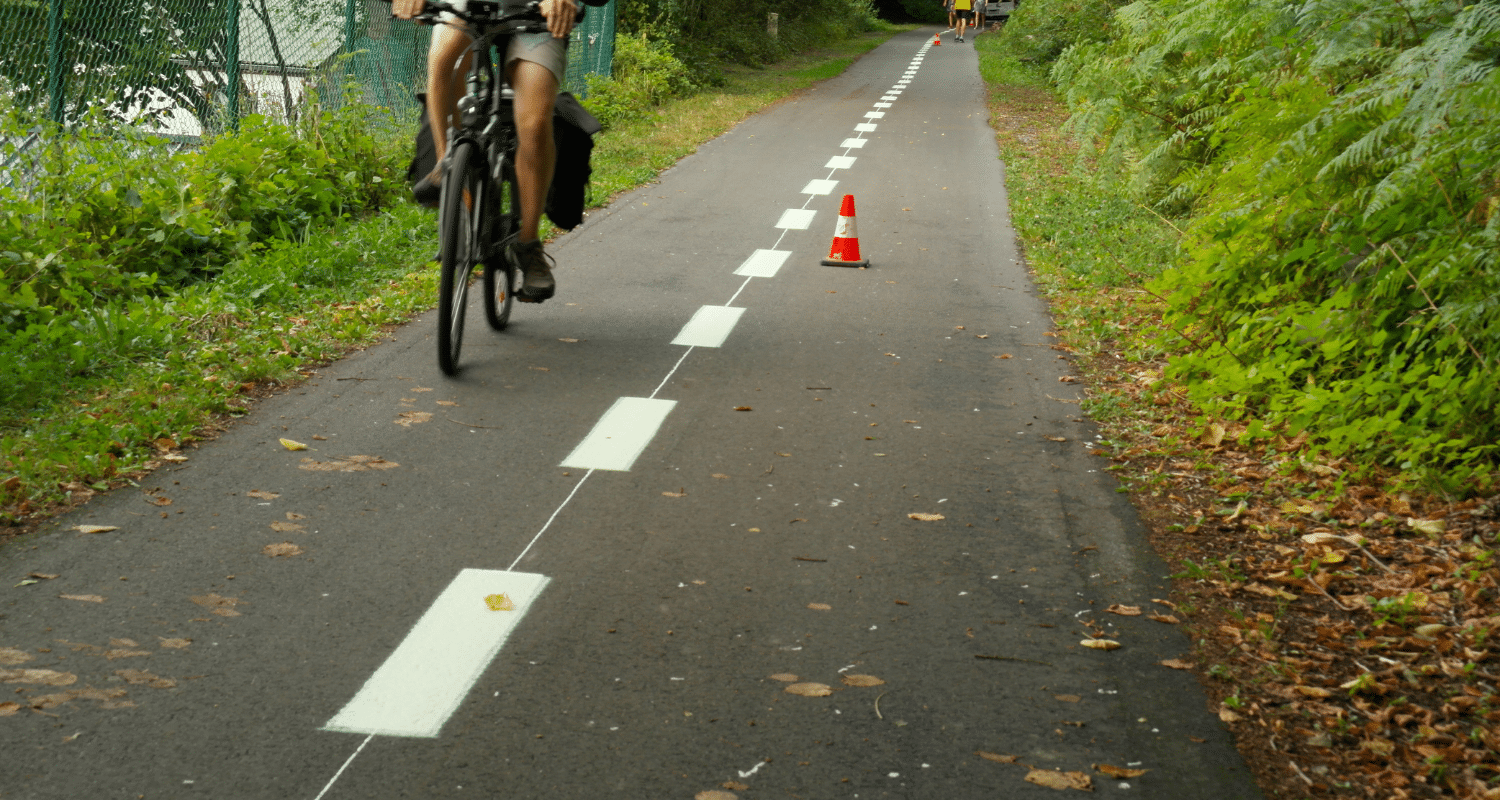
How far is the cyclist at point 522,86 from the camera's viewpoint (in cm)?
534

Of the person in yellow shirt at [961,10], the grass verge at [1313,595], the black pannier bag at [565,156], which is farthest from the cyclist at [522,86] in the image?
the person in yellow shirt at [961,10]

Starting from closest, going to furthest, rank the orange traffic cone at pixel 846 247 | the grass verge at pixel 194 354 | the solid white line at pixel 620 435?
the grass verge at pixel 194 354 < the solid white line at pixel 620 435 < the orange traffic cone at pixel 846 247

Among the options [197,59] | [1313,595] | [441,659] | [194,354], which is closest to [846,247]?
[194,354]

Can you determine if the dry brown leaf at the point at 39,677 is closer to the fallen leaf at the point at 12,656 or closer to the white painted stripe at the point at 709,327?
the fallen leaf at the point at 12,656

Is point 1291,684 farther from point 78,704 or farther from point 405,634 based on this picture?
point 78,704

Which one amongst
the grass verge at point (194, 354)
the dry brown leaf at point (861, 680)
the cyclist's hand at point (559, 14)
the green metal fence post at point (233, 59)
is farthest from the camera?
the green metal fence post at point (233, 59)

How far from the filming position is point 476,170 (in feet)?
18.0

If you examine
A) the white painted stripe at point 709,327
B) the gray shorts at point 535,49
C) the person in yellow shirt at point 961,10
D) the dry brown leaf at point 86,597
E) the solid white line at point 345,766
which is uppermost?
the person in yellow shirt at point 961,10

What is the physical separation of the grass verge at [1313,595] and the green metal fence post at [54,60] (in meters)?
6.08

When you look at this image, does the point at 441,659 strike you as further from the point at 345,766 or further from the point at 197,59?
the point at 197,59

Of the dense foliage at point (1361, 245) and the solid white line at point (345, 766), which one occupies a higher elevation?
the dense foliage at point (1361, 245)

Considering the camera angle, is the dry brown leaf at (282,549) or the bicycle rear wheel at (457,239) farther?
the bicycle rear wheel at (457,239)

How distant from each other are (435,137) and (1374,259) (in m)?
3.89

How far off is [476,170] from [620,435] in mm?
1436
